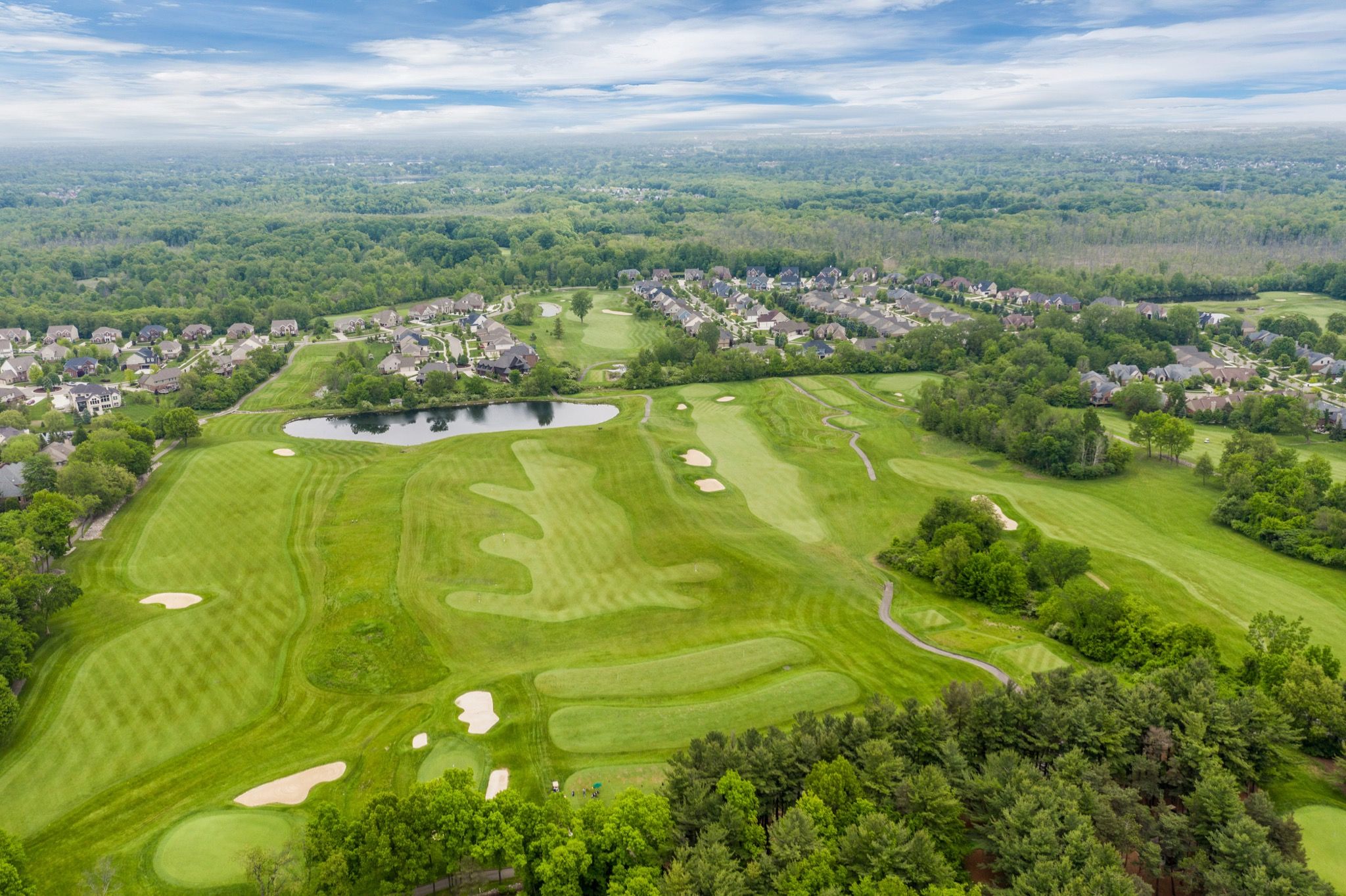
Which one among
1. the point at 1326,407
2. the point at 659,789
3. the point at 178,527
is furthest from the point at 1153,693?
the point at 1326,407

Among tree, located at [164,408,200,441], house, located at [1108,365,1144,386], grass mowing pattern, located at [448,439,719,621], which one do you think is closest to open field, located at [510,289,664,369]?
grass mowing pattern, located at [448,439,719,621]

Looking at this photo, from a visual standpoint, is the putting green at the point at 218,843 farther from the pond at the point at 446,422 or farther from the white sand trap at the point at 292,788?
the pond at the point at 446,422

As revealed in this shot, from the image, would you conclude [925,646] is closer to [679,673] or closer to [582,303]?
[679,673]

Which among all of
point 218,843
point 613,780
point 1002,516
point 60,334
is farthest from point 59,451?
point 1002,516

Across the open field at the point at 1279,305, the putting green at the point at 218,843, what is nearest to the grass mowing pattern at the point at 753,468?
the putting green at the point at 218,843

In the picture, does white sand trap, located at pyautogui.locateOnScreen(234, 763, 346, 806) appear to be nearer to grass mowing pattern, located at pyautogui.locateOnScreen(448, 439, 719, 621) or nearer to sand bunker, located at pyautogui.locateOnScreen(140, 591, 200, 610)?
grass mowing pattern, located at pyautogui.locateOnScreen(448, 439, 719, 621)
